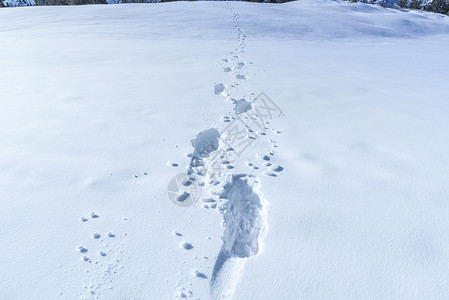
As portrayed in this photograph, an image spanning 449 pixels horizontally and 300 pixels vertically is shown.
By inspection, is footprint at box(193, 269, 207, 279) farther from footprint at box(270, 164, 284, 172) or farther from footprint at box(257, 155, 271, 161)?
footprint at box(257, 155, 271, 161)

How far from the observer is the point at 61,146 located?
107 inches

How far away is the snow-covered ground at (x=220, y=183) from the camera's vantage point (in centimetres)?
155

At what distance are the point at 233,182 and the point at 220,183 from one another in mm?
131

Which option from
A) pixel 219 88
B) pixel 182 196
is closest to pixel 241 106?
pixel 219 88

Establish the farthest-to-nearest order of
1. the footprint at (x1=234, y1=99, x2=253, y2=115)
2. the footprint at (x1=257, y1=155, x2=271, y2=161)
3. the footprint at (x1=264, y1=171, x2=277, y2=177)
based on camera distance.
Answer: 1. the footprint at (x1=234, y1=99, x2=253, y2=115)
2. the footprint at (x1=257, y1=155, x2=271, y2=161)
3. the footprint at (x1=264, y1=171, x2=277, y2=177)

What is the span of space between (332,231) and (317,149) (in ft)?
3.83

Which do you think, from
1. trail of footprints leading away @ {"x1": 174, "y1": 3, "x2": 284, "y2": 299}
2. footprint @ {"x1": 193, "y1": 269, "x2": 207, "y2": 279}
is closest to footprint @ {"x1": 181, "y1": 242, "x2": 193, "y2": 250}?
trail of footprints leading away @ {"x1": 174, "y1": 3, "x2": 284, "y2": 299}

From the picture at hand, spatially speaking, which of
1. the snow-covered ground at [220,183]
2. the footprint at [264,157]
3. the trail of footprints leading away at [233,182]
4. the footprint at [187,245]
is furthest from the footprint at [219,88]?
the footprint at [187,245]

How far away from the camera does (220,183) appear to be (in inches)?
92.1

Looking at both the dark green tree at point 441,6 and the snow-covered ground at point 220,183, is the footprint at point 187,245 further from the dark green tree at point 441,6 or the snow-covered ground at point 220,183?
the dark green tree at point 441,6

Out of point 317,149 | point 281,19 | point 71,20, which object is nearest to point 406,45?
point 281,19

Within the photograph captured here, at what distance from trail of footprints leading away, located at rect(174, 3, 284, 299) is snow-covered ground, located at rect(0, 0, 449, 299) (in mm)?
13

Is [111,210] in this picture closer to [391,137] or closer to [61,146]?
[61,146]

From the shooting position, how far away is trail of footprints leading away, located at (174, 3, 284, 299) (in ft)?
5.29
